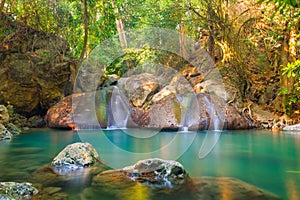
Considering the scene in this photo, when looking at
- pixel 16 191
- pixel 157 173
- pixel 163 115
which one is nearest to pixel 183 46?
pixel 163 115

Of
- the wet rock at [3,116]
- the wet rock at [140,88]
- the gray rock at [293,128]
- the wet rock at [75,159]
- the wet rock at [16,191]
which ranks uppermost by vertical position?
the wet rock at [140,88]

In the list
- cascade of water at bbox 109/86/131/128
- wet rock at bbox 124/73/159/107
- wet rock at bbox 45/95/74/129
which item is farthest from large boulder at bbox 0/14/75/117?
wet rock at bbox 124/73/159/107

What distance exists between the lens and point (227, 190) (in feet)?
9.48

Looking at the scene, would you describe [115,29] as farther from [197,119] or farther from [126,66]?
[197,119]

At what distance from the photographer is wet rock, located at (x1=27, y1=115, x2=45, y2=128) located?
423 inches

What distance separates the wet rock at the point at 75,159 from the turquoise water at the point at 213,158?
286 millimetres

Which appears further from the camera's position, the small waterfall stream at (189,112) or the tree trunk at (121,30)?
the tree trunk at (121,30)

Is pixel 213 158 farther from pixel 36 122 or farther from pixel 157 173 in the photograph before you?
pixel 36 122

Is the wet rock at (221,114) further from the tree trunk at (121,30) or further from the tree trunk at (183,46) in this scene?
the tree trunk at (121,30)

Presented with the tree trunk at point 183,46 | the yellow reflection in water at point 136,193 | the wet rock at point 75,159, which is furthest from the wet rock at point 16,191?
the tree trunk at point 183,46

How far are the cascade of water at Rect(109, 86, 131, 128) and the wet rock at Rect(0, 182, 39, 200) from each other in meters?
7.05

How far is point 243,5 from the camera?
37.0 ft

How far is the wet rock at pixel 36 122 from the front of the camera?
35.2 feet

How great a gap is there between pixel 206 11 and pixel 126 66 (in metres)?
4.63
